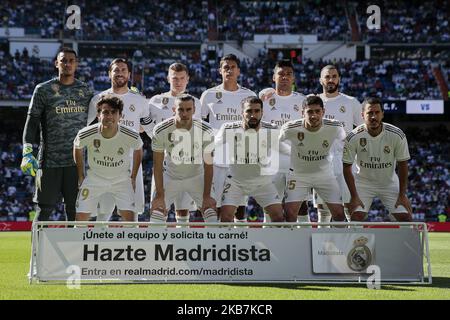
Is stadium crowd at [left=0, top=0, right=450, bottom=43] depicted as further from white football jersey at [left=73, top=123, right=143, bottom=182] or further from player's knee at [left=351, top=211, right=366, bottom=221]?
player's knee at [left=351, top=211, right=366, bottom=221]

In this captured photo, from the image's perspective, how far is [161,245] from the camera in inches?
280

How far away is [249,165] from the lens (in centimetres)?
845

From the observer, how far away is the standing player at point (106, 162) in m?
7.94

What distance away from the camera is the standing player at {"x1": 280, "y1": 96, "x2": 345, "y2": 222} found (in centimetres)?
853

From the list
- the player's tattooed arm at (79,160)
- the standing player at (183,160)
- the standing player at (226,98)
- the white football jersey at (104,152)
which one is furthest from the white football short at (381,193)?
the player's tattooed arm at (79,160)

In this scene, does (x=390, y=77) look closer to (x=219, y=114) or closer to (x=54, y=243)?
(x=219, y=114)

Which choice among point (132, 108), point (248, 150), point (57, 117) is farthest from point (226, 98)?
point (57, 117)

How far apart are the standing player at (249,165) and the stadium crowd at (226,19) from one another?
29234mm

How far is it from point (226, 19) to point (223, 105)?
30.2 metres

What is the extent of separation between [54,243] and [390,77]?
97.2 ft

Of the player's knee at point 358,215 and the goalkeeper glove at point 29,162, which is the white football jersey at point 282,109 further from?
the goalkeeper glove at point 29,162

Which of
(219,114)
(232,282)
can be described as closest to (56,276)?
(232,282)

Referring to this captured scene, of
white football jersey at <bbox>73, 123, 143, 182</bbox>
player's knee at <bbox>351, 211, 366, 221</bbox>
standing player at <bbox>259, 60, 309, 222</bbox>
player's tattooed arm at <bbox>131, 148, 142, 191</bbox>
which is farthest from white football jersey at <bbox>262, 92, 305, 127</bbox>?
white football jersey at <bbox>73, 123, 143, 182</bbox>

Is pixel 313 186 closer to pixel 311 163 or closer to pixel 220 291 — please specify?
pixel 311 163
